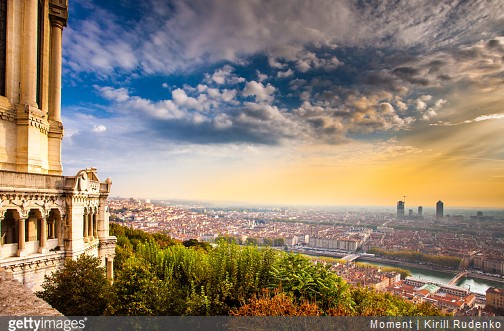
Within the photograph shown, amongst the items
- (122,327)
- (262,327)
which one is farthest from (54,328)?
(122,327)

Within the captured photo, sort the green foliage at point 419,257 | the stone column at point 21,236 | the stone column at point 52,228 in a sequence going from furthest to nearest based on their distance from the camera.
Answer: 1. the green foliage at point 419,257
2. the stone column at point 52,228
3. the stone column at point 21,236

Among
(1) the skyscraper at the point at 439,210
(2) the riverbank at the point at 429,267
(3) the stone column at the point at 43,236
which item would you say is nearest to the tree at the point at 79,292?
(3) the stone column at the point at 43,236

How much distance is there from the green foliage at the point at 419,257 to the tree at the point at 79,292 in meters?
36.2

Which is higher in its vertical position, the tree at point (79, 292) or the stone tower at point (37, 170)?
the stone tower at point (37, 170)

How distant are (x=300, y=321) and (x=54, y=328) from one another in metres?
3.88

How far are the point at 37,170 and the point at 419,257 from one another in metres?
50.1

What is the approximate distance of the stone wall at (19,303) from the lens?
3892 mm

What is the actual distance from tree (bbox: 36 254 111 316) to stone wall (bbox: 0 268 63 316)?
177 inches

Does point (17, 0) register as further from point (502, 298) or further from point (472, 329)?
point (502, 298)

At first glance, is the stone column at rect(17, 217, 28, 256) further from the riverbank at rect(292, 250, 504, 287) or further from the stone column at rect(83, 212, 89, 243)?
the riverbank at rect(292, 250, 504, 287)

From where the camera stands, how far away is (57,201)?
13062 millimetres

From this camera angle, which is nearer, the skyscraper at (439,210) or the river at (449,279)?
the river at (449,279)

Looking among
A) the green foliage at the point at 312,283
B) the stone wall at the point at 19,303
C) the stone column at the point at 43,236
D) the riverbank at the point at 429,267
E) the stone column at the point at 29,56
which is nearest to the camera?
the stone wall at the point at 19,303

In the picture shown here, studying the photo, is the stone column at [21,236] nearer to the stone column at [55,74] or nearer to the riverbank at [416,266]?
the stone column at [55,74]
